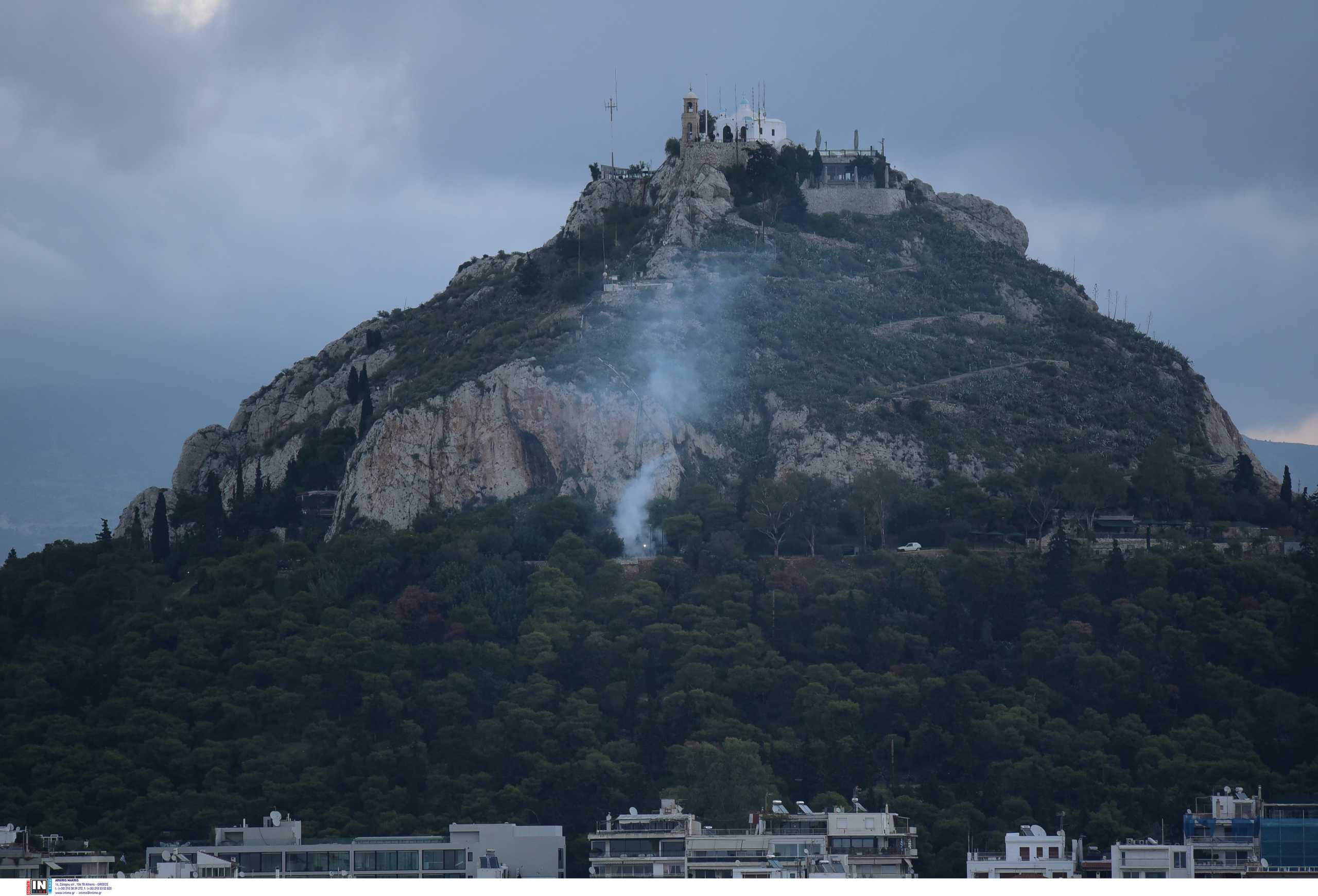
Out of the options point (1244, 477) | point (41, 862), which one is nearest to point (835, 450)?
point (1244, 477)

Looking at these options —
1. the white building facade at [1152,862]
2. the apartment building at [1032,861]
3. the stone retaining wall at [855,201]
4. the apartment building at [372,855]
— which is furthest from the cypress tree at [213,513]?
the white building facade at [1152,862]

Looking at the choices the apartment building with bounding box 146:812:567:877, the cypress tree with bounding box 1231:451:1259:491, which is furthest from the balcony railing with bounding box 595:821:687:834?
the cypress tree with bounding box 1231:451:1259:491

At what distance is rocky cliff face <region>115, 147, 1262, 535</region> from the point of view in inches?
3920

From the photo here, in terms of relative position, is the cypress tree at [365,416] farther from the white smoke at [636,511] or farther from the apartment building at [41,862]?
the apartment building at [41,862]

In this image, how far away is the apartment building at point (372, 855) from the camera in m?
61.8

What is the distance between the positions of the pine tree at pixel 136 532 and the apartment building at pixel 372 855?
37551 millimetres

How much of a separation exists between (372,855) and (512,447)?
38.9 m

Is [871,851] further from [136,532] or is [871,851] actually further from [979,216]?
[979,216]

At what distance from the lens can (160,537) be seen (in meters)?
101

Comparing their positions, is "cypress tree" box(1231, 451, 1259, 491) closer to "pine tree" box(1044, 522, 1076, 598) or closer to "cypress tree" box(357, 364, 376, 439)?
"pine tree" box(1044, 522, 1076, 598)

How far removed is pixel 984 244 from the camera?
122438 millimetres

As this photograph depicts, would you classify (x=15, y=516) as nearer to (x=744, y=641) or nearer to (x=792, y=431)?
(x=792, y=431)

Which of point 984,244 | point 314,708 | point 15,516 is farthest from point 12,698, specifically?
point 984,244

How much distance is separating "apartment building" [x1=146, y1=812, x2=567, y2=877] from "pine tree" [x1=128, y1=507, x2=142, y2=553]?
37.6 meters
